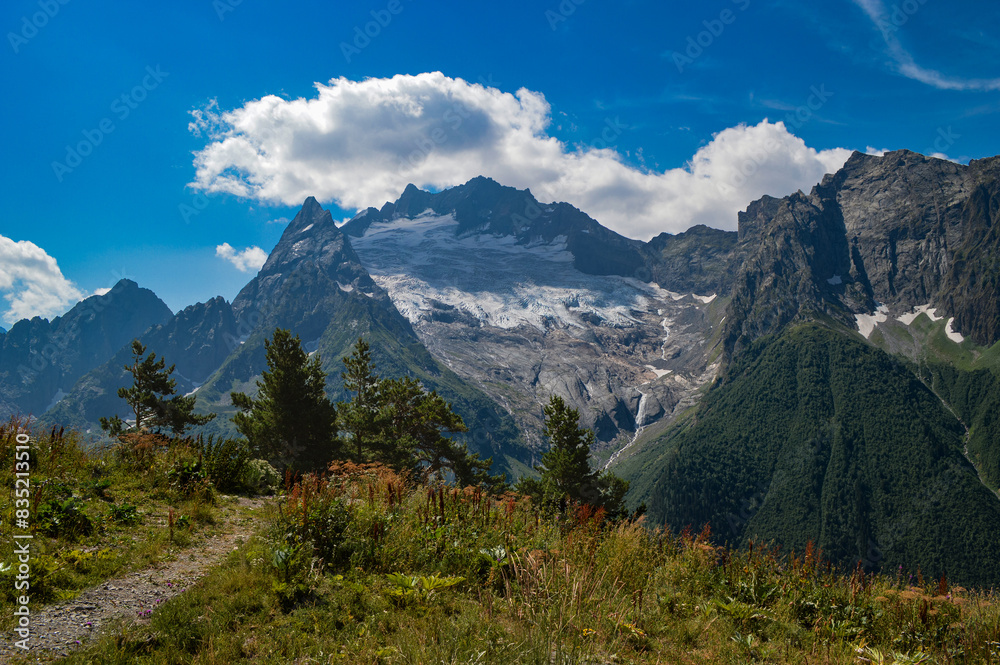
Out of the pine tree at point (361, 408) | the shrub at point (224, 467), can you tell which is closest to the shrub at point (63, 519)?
the shrub at point (224, 467)

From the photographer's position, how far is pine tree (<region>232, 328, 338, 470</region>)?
100ft

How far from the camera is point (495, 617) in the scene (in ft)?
20.3

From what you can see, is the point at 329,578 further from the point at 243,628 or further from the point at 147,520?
the point at 147,520

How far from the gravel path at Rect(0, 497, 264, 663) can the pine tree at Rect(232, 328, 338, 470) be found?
22715 millimetres

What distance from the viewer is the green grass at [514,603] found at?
5.63 metres

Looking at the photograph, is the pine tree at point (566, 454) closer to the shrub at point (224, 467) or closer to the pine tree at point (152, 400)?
the shrub at point (224, 467)

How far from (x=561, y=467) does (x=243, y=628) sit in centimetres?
3186

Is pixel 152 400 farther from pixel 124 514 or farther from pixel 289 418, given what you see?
pixel 124 514

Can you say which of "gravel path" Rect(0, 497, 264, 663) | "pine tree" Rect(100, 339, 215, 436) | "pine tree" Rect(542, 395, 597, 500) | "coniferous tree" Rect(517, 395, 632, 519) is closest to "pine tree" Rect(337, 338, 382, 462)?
"coniferous tree" Rect(517, 395, 632, 519)

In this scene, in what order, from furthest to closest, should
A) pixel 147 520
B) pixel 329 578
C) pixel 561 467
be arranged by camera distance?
1. pixel 561 467
2. pixel 147 520
3. pixel 329 578

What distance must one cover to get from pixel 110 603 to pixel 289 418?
25395mm

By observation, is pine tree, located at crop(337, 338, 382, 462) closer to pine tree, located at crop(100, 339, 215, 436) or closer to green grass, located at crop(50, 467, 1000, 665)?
pine tree, located at crop(100, 339, 215, 436)

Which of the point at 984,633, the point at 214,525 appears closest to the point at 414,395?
the point at 214,525

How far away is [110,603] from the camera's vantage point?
21.5 ft
